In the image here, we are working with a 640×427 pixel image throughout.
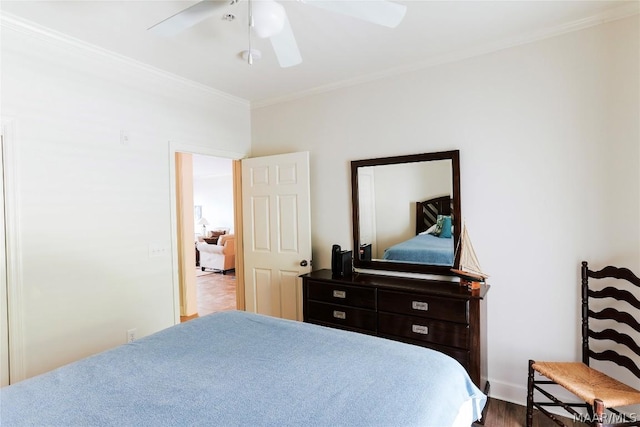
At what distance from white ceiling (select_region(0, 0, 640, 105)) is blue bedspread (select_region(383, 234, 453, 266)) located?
1405 mm

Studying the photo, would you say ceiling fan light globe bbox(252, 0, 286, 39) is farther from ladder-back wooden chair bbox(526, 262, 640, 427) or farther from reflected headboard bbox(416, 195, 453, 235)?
ladder-back wooden chair bbox(526, 262, 640, 427)

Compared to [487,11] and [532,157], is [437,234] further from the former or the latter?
[487,11]

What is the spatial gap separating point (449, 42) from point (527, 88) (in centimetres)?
62

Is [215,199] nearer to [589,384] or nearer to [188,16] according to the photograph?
[188,16]

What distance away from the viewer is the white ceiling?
1956 mm

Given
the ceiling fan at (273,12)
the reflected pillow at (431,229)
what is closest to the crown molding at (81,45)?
the ceiling fan at (273,12)

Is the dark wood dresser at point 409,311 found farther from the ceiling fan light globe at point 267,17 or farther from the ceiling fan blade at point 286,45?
the ceiling fan light globe at point 267,17

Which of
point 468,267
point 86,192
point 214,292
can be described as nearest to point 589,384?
point 468,267

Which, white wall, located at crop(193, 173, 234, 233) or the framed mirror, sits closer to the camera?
the framed mirror

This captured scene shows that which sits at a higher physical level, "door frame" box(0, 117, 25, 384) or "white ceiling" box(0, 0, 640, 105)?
"white ceiling" box(0, 0, 640, 105)

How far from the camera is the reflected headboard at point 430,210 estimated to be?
2.62m

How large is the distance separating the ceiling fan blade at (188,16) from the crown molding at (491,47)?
171 centimetres

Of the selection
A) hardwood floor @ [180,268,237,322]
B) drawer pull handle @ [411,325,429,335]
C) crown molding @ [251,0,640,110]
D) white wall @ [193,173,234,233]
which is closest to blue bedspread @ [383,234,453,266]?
drawer pull handle @ [411,325,429,335]

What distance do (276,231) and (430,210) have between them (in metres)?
1.49
